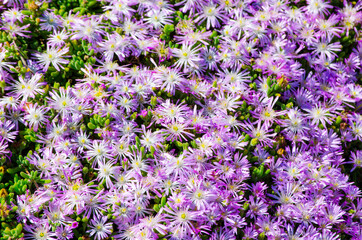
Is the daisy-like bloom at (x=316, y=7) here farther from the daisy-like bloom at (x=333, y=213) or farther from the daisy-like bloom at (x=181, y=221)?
the daisy-like bloom at (x=181, y=221)

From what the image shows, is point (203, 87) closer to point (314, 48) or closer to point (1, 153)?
point (314, 48)

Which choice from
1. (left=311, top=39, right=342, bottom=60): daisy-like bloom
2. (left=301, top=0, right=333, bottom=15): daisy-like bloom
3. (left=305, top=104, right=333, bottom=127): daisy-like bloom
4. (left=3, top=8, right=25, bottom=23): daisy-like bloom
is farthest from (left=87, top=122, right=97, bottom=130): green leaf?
(left=301, top=0, right=333, bottom=15): daisy-like bloom

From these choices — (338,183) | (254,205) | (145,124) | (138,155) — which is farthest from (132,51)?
(338,183)

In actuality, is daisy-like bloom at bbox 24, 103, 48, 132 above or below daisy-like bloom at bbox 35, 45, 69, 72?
below

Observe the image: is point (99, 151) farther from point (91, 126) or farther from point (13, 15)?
point (13, 15)

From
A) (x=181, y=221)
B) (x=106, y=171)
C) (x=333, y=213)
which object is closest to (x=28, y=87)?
(x=106, y=171)

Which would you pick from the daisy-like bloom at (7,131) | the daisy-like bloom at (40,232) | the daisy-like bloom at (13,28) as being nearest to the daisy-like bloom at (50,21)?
the daisy-like bloom at (13,28)

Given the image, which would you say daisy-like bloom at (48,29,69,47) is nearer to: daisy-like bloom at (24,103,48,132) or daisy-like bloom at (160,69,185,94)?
daisy-like bloom at (24,103,48,132)
